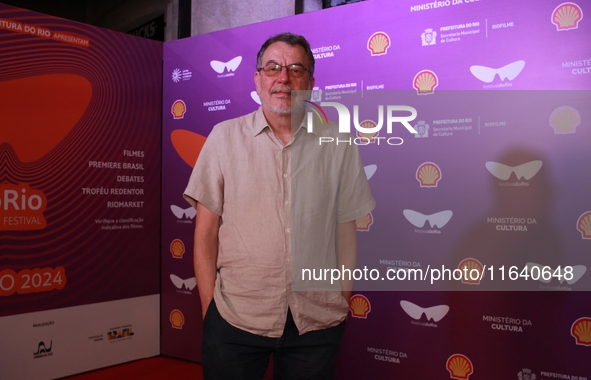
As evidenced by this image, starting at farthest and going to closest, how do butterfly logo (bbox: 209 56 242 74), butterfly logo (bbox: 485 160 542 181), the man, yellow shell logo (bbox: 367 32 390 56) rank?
butterfly logo (bbox: 209 56 242 74)
yellow shell logo (bbox: 367 32 390 56)
butterfly logo (bbox: 485 160 542 181)
the man

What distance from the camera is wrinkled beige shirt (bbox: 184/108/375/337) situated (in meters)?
1.68

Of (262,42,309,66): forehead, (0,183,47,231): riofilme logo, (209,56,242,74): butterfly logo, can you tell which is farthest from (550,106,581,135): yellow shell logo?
(0,183,47,231): riofilme logo

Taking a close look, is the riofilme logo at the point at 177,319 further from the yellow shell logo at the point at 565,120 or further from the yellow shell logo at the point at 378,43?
the yellow shell logo at the point at 565,120

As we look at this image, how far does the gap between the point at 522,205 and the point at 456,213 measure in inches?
13.3

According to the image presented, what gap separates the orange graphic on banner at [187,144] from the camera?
3.65 meters

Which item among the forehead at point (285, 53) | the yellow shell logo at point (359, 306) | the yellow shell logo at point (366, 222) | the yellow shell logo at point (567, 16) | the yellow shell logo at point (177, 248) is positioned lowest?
the yellow shell logo at point (359, 306)

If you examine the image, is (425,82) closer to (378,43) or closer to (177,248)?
(378,43)

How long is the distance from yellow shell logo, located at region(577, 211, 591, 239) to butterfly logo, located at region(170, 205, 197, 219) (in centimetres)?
245

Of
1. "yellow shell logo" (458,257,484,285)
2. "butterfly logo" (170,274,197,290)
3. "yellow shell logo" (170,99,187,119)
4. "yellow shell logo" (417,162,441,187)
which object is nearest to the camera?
"yellow shell logo" (458,257,484,285)

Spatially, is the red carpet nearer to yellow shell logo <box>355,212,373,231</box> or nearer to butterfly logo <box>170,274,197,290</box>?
butterfly logo <box>170,274,197,290</box>

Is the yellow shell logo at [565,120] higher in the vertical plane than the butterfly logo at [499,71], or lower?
lower

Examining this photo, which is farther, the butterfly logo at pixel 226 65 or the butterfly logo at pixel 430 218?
the butterfly logo at pixel 226 65

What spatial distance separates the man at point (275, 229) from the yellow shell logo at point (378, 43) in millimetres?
1140

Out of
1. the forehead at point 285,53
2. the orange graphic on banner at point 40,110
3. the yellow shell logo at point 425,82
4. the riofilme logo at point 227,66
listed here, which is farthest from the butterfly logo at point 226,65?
the forehead at point 285,53
